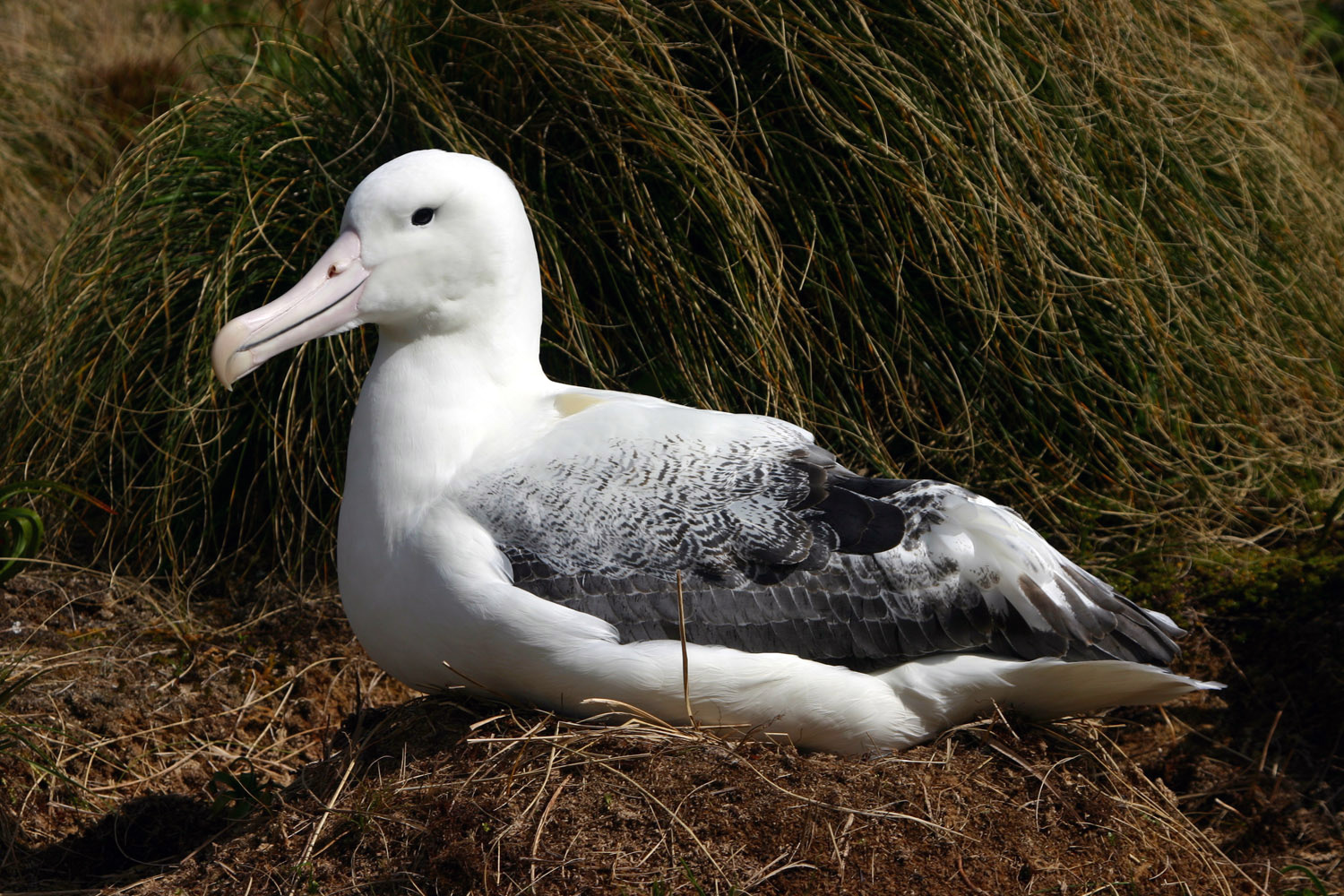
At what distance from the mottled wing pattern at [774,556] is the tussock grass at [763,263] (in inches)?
47.9

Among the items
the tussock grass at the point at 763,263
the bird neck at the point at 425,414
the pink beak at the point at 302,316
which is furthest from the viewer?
the tussock grass at the point at 763,263

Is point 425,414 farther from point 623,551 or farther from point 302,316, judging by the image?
point 623,551

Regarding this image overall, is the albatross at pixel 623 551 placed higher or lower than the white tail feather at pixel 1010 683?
higher

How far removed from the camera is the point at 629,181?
4.78 meters

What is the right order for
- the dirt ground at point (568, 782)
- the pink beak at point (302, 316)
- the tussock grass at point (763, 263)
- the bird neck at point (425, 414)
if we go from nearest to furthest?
the dirt ground at point (568, 782), the pink beak at point (302, 316), the bird neck at point (425, 414), the tussock grass at point (763, 263)

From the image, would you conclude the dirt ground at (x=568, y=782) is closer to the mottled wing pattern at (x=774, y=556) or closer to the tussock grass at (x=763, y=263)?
the mottled wing pattern at (x=774, y=556)

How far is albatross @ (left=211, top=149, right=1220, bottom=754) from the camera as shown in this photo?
3.35 m

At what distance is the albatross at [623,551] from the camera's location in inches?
132

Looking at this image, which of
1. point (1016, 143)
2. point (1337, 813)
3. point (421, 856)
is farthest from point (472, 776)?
Answer: point (1016, 143)

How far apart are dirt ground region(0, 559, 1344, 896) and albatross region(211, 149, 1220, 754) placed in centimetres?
17

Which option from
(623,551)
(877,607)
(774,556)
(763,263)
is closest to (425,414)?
(623,551)

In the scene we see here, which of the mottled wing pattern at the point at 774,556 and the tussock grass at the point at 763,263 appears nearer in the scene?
the mottled wing pattern at the point at 774,556

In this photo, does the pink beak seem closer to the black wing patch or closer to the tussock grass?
the black wing patch

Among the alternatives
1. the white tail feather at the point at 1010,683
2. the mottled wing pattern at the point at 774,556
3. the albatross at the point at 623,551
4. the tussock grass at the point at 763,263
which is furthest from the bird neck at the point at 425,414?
the white tail feather at the point at 1010,683
